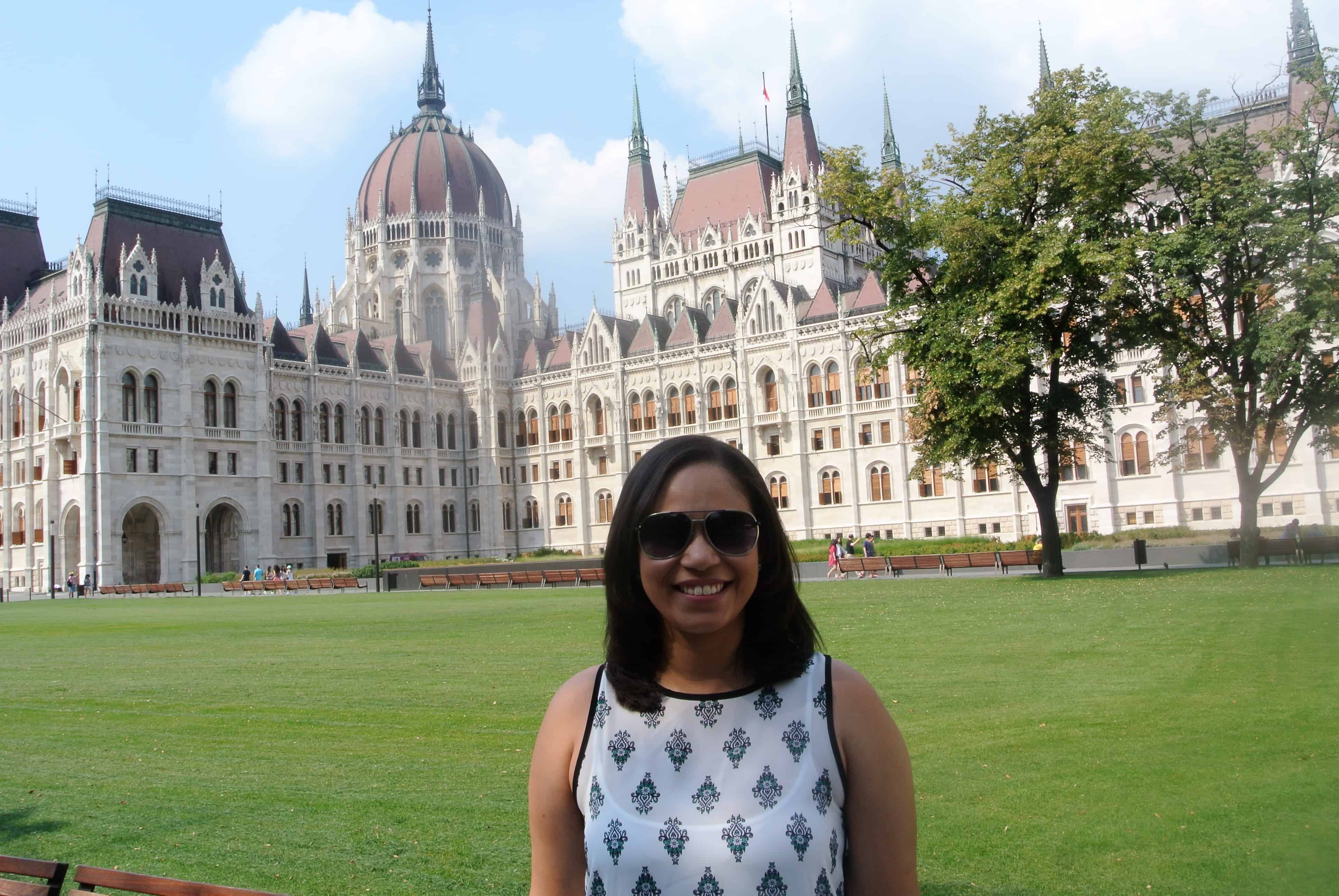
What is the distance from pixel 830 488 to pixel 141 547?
37860 mm

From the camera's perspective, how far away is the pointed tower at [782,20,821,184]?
74188mm

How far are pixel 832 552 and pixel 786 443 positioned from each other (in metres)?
26.5

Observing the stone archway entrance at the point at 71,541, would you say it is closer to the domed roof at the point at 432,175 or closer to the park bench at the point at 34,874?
the domed roof at the point at 432,175

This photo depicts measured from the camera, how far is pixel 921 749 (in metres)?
8.19

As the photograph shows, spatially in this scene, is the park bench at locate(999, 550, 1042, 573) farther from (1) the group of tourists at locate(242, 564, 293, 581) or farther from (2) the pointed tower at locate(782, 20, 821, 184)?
(2) the pointed tower at locate(782, 20, 821, 184)

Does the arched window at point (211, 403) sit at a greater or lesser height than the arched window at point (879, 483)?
greater

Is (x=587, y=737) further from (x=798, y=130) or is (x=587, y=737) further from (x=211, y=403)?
(x=798, y=130)

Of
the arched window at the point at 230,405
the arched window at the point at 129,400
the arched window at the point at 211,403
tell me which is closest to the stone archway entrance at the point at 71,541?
the arched window at the point at 129,400

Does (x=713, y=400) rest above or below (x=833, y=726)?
above

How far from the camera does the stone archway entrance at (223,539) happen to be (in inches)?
2357

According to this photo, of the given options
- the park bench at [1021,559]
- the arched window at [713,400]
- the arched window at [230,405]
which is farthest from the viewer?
the arched window at [713,400]

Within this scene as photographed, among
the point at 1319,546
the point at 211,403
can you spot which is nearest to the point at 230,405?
the point at 211,403

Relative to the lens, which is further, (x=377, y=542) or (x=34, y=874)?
(x=377, y=542)

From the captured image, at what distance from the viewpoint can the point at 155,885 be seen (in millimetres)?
3547
